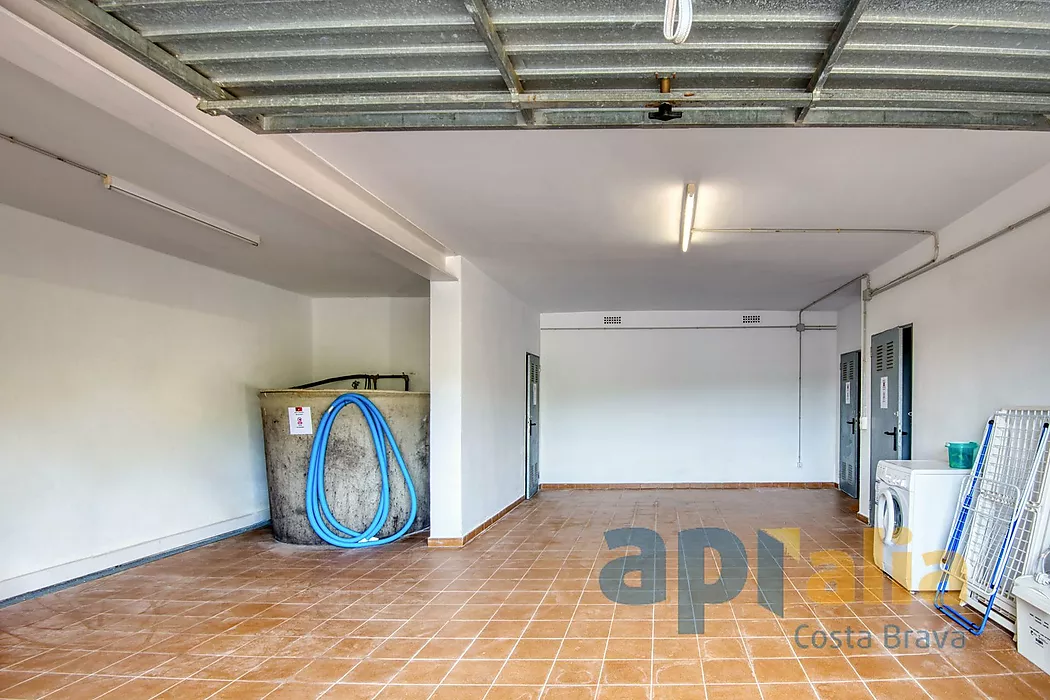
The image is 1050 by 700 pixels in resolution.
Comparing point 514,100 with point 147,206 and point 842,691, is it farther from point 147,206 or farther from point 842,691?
point 147,206

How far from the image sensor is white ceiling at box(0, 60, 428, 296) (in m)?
2.85

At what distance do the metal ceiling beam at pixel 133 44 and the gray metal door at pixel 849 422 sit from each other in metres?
8.01

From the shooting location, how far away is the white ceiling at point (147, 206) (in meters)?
2.85

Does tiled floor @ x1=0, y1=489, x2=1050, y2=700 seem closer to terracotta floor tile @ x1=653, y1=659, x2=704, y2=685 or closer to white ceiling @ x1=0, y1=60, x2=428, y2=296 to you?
terracotta floor tile @ x1=653, y1=659, x2=704, y2=685

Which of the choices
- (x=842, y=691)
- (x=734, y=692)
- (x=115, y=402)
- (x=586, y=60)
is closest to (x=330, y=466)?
(x=115, y=402)

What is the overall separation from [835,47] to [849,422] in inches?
304

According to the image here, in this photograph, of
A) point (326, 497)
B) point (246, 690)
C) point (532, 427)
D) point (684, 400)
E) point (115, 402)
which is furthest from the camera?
point (684, 400)

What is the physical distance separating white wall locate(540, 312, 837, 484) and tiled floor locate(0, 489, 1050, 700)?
149 inches

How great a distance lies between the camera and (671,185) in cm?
375

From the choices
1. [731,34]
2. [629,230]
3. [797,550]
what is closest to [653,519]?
[797,550]

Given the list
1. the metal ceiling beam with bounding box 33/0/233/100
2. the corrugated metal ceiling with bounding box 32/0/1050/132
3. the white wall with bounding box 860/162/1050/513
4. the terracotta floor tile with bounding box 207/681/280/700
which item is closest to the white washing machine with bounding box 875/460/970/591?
the white wall with bounding box 860/162/1050/513

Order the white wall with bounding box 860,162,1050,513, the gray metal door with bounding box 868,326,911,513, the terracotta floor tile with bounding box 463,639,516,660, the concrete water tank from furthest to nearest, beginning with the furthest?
the concrete water tank < the gray metal door with bounding box 868,326,911,513 < the white wall with bounding box 860,162,1050,513 < the terracotta floor tile with bounding box 463,639,516,660

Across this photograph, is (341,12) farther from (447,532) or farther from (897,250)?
(897,250)

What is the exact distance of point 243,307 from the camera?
21.8ft
